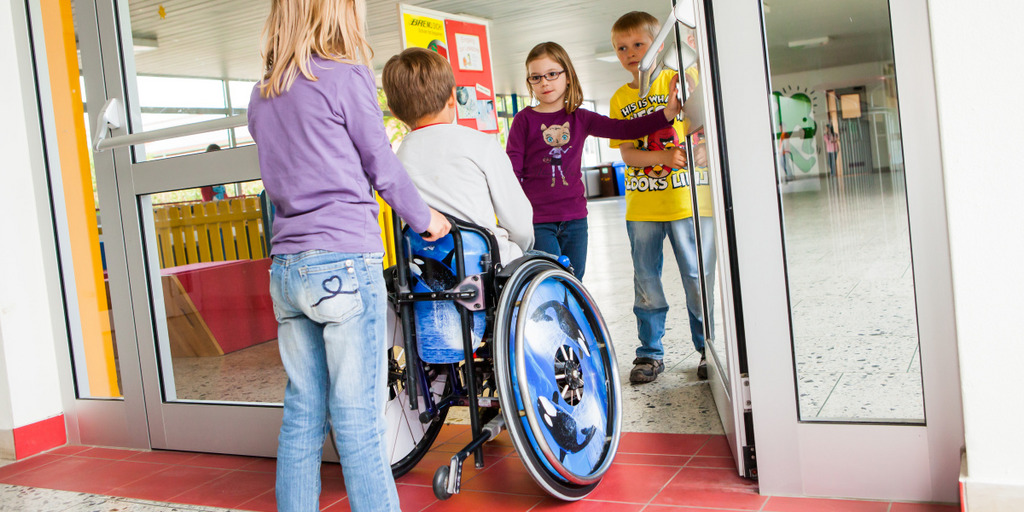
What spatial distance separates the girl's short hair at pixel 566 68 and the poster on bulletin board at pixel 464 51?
170 cm

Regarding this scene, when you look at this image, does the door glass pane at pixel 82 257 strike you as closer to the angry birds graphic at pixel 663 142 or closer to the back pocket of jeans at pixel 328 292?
the back pocket of jeans at pixel 328 292

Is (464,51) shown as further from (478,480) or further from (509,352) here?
(509,352)

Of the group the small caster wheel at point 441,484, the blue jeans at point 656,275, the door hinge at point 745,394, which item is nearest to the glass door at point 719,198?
the door hinge at point 745,394

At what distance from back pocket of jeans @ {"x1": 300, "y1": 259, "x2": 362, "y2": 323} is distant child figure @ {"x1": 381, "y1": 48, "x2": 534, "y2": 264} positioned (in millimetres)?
443

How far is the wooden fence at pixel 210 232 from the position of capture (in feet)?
8.12

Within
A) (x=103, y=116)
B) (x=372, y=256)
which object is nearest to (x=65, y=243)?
(x=103, y=116)

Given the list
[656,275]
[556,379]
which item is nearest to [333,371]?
[556,379]

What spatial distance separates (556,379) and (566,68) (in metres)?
1.24

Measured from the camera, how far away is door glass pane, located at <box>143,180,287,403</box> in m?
2.49

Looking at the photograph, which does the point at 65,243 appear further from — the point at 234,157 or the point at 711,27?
the point at 711,27

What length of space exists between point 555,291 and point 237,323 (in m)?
1.24

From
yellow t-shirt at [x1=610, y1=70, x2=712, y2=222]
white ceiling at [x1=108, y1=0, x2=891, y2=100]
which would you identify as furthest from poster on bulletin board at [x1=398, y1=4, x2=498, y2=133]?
yellow t-shirt at [x1=610, y1=70, x2=712, y2=222]

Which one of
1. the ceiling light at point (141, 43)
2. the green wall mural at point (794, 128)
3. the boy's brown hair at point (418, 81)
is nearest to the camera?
the green wall mural at point (794, 128)

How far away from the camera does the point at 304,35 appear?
150 cm
